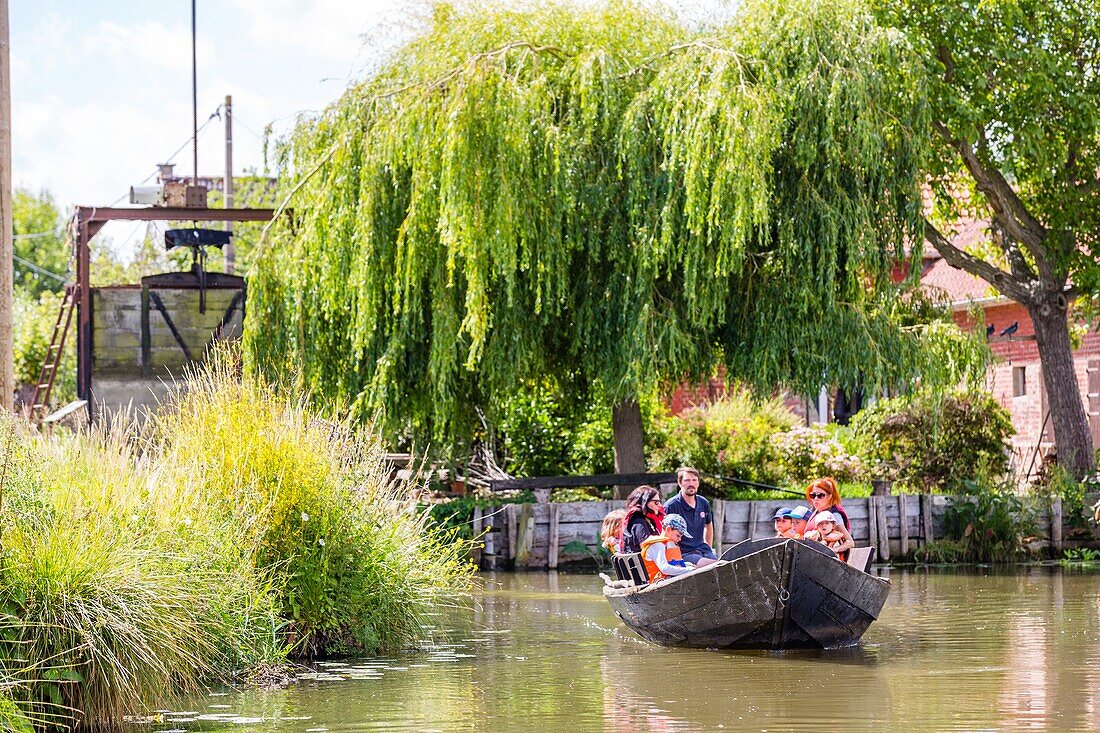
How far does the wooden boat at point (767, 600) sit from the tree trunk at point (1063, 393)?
10293 mm

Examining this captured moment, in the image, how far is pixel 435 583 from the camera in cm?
1227

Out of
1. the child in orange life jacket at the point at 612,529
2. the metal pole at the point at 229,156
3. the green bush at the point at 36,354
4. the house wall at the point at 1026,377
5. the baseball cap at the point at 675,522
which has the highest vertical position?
the metal pole at the point at 229,156

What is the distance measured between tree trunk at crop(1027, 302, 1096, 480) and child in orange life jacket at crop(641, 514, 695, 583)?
10.7 m

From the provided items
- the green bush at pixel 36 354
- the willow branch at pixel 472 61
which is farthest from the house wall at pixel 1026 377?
the green bush at pixel 36 354

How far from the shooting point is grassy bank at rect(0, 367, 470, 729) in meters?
8.33

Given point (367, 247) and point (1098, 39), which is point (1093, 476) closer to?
point (1098, 39)

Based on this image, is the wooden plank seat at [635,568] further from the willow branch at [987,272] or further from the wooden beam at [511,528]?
the willow branch at [987,272]

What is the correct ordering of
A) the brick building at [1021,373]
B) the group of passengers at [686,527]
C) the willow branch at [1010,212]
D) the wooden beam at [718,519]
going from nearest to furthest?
the group of passengers at [686,527]
the wooden beam at [718,519]
the willow branch at [1010,212]
the brick building at [1021,373]

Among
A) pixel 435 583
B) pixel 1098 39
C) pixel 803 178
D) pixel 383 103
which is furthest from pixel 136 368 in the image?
pixel 1098 39

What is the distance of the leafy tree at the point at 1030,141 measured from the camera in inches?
809

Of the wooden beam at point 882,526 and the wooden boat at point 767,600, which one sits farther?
the wooden beam at point 882,526

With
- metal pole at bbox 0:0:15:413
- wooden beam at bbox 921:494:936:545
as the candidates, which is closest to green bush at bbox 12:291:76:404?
wooden beam at bbox 921:494:936:545

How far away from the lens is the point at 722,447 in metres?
22.8

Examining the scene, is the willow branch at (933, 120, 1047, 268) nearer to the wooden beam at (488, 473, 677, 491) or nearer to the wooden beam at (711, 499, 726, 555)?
the wooden beam at (711, 499, 726, 555)
